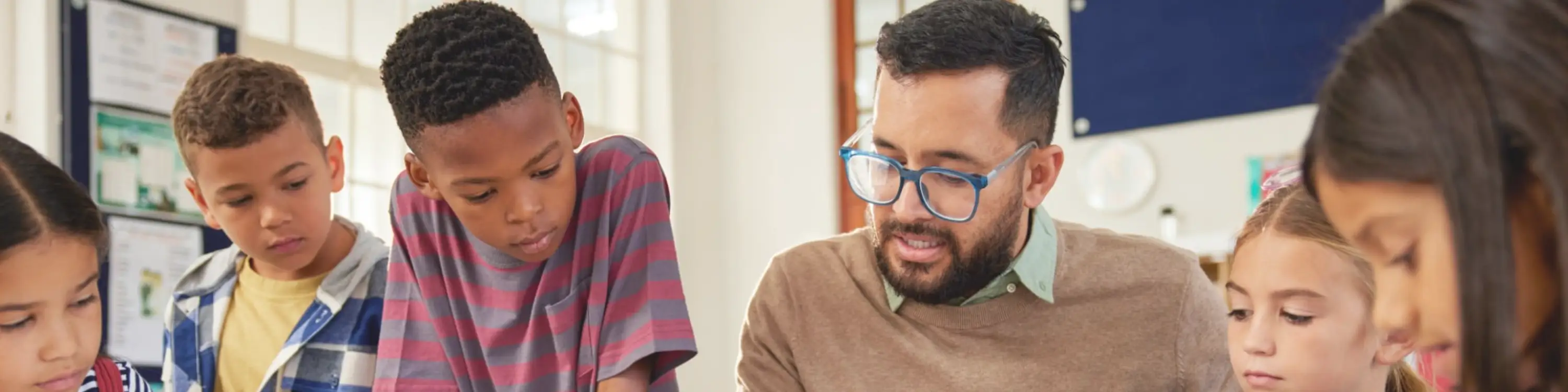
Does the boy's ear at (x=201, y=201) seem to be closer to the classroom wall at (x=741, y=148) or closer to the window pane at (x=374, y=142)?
the window pane at (x=374, y=142)

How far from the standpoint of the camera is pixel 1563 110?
0.67 m

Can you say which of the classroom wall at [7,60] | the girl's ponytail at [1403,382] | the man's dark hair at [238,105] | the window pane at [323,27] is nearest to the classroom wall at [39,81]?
the classroom wall at [7,60]

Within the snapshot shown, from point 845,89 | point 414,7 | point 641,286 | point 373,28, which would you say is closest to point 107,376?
point 641,286

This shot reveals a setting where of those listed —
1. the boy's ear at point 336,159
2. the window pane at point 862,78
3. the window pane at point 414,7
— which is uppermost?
the window pane at point 414,7

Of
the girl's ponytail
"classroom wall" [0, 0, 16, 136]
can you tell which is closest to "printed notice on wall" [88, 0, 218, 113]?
"classroom wall" [0, 0, 16, 136]

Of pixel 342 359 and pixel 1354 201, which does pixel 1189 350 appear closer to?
pixel 1354 201

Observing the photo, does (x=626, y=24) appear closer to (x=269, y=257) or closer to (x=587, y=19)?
(x=587, y=19)

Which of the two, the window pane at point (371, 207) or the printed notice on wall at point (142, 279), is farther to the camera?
the window pane at point (371, 207)

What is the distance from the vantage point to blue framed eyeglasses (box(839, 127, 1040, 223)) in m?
1.62

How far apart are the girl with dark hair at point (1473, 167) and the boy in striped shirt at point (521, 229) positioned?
931 millimetres

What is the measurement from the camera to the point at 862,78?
19.1ft

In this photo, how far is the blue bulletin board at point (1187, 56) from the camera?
473cm

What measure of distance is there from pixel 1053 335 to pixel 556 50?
4138 mm

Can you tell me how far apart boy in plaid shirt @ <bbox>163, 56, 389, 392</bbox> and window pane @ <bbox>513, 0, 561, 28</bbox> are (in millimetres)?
3270
